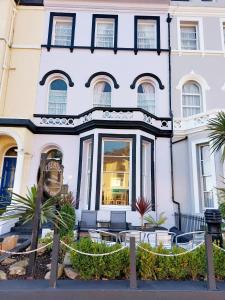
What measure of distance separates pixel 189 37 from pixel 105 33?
15.9 ft

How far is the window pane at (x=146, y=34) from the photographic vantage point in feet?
44.5

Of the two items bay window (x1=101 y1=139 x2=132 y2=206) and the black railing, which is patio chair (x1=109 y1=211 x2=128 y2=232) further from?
the black railing

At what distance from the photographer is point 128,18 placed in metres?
13.7

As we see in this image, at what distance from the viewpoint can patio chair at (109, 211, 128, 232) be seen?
9297 mm

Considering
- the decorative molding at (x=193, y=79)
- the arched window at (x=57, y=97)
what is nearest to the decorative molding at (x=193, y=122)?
the decorative molding at (x=193, y=79)

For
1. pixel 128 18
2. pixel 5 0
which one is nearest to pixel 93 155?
pixel 128 18

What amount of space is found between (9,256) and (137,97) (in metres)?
9.60

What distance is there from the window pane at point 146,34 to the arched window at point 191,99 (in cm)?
298

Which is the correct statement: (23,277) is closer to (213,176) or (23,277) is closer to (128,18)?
(213,176)

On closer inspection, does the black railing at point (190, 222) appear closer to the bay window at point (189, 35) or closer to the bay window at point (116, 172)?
the bay window at point (116, 172)

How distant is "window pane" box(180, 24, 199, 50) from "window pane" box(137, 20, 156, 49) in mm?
1677

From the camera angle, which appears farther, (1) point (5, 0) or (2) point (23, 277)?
(1) point (5, 0)

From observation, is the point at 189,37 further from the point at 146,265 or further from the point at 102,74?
the point at 146,265

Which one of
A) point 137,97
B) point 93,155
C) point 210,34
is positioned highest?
point 210,34
